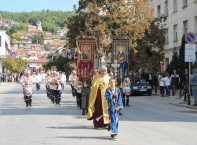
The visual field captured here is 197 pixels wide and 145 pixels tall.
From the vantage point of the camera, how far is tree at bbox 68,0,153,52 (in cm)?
3528

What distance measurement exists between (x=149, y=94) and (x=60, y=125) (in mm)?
18901

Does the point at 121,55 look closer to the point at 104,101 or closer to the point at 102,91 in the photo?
the point at 102,91

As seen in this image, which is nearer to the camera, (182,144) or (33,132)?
(182,144)

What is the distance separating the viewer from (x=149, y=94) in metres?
32.1

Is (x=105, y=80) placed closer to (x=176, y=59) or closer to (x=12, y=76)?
(x=176, y=59)

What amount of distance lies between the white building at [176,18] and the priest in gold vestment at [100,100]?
26.0m

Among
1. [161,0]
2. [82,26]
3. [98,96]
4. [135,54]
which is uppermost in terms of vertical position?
[161,0]

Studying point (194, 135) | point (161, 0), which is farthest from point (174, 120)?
point (161, 0)

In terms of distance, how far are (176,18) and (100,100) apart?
30752 mm

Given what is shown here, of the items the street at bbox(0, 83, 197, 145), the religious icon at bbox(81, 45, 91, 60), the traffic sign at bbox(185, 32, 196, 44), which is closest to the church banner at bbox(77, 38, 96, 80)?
the religious icon at bbox(81, 45, 91, 60)

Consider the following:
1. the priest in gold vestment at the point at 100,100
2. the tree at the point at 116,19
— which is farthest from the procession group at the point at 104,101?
the tree at the point at 116,19

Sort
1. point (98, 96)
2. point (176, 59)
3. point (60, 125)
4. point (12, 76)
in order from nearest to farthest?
point (98, 96), point (60, 125), point (176, 59), point (12, 76)

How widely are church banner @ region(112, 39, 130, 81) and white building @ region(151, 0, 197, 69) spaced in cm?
1489

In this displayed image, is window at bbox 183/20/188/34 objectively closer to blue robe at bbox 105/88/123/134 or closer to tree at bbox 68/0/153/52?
tree at bbox 68/0/153/52
